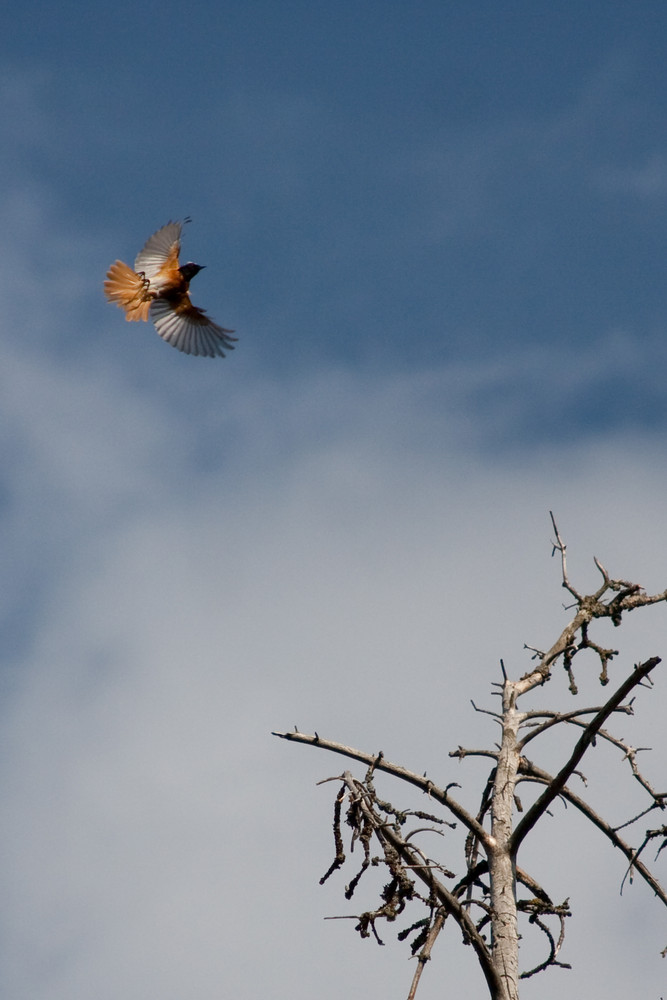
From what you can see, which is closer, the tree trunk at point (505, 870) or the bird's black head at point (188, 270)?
the tree trunk at point (505, 870)

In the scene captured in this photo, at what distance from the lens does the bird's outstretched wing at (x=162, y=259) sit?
13055 mm

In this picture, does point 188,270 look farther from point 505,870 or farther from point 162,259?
point 505,870

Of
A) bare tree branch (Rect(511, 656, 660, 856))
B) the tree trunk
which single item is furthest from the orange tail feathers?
bare tree branch (Rect(511, 656, 660, 856))

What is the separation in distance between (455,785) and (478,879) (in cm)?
56

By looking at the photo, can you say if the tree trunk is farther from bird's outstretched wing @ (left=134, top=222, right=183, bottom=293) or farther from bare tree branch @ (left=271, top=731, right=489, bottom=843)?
bird's outstretched wing @ (left=134, top=222, right=183, bottom=293)

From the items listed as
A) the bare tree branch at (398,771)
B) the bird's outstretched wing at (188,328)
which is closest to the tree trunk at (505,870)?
the bare tree branch at (398,771)

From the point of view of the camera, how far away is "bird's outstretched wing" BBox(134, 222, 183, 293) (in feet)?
42.8

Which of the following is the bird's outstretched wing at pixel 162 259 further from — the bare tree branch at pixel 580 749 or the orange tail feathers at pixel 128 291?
the bare tree branch at pixel 580 749

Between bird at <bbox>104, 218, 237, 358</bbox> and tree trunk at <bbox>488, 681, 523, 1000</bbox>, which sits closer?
tree trunk at <bbox>488, 681, 523, 1000</bbox>

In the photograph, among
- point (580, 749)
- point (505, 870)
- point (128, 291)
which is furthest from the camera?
point (128, 291)

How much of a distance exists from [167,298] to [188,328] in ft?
1.34

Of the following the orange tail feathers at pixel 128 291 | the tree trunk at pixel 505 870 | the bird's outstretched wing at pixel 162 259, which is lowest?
the tree trunk at pixel 505 870

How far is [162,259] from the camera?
13.3 meters

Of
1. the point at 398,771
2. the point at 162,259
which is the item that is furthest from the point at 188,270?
the point at 398,771
